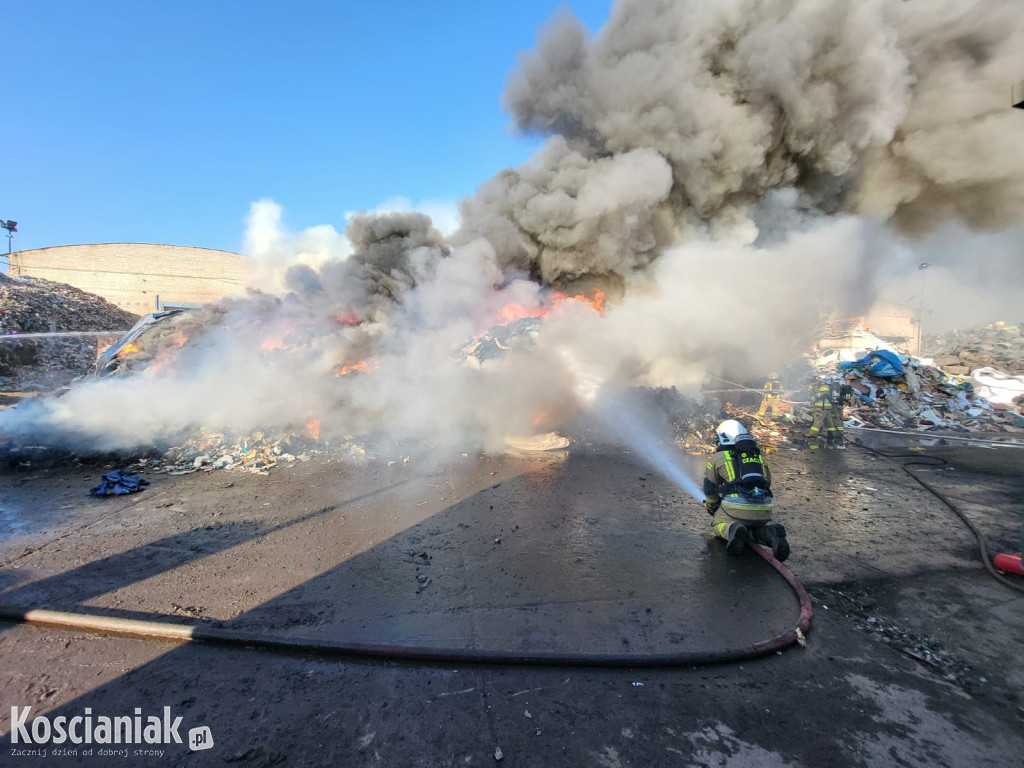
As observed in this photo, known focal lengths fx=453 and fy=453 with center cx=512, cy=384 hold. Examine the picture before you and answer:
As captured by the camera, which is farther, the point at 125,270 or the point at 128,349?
the point at 125,270

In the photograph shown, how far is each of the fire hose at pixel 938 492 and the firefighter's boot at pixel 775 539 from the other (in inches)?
62.5

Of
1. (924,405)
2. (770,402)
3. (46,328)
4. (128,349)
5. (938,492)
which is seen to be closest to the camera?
(938,492)

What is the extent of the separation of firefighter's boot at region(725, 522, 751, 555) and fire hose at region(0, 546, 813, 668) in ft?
3.21

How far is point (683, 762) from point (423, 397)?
730 centimetres

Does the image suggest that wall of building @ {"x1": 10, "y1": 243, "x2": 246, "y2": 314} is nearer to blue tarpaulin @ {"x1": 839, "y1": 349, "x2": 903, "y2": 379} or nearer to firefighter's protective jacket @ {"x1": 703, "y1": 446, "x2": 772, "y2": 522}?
firefighter's protective jacket @ {"x1": 703, "y1": 446, "x2": 772, "y2": 522}

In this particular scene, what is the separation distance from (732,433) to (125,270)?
3853 cm

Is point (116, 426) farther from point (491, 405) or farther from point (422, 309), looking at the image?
point (491, 405)

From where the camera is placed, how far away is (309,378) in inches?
340

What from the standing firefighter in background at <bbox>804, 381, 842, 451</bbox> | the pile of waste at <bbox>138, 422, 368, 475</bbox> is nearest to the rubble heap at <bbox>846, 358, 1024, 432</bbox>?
the standing firefighter in background at <bbox>804, 381, 842, 451</bbox>

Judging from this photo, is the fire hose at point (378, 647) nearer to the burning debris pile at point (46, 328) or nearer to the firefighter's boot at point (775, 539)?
the firefighter's boot at point (775, 539)

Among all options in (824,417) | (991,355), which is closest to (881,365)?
(824,417)

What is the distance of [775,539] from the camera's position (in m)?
3.92

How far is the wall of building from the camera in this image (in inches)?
1176

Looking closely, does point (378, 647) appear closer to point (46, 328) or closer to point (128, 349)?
point (128, 349)
